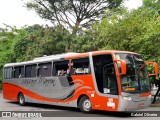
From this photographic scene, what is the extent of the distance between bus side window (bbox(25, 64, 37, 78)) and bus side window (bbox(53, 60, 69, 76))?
2272 millimetres

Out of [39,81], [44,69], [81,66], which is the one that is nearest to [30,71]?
[39,81]

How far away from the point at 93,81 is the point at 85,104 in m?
1.35

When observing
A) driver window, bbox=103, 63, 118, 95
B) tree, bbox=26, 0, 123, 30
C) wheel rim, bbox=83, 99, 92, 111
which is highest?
tree, bbox=26, 0, 123, 30

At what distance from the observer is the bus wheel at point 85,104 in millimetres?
14664

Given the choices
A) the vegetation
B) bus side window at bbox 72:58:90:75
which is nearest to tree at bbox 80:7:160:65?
the vegetation

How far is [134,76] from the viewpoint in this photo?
1348cm

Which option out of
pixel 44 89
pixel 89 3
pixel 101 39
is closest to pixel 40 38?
pixel 89 3

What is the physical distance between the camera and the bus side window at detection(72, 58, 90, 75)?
48.9 feet

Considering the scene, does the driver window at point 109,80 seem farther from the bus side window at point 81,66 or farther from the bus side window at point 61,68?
the bus side window at point 61,68

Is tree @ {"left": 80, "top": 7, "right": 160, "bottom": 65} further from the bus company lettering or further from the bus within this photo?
the bus company lettering

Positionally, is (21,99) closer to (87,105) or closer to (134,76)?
(87,105)

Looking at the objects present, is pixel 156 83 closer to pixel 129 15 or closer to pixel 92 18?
pixel 129 15

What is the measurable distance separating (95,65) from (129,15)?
7.00 metres

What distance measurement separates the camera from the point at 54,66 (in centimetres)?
1709
